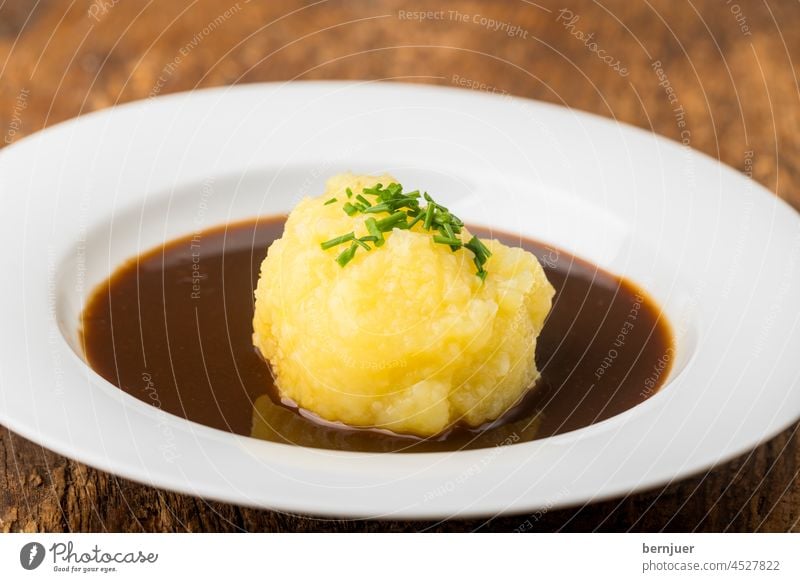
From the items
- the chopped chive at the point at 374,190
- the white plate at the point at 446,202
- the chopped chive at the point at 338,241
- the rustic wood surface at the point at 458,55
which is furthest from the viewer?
the rustic wood surface at the point at 458,55

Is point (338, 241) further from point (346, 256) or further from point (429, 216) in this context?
point (429, 216)

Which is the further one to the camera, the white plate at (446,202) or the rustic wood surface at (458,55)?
the rustic wood surface at (458,55)

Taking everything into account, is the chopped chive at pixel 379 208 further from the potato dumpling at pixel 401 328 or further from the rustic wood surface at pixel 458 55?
the rustic wood surface at pixel 458 55

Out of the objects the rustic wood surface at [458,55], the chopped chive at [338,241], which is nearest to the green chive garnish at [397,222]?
the chopped chive at [338,241]

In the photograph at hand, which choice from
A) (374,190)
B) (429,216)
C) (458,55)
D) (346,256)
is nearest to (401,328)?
(346,256)

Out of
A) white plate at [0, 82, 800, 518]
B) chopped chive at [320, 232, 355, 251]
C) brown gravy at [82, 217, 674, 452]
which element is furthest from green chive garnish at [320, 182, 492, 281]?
white plate at [0, 82, 800, 518]

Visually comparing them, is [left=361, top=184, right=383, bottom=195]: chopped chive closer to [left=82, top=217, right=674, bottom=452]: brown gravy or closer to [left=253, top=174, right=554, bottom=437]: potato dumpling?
[left=253, top=174, right=554, bottom=437]: potato dumpling
